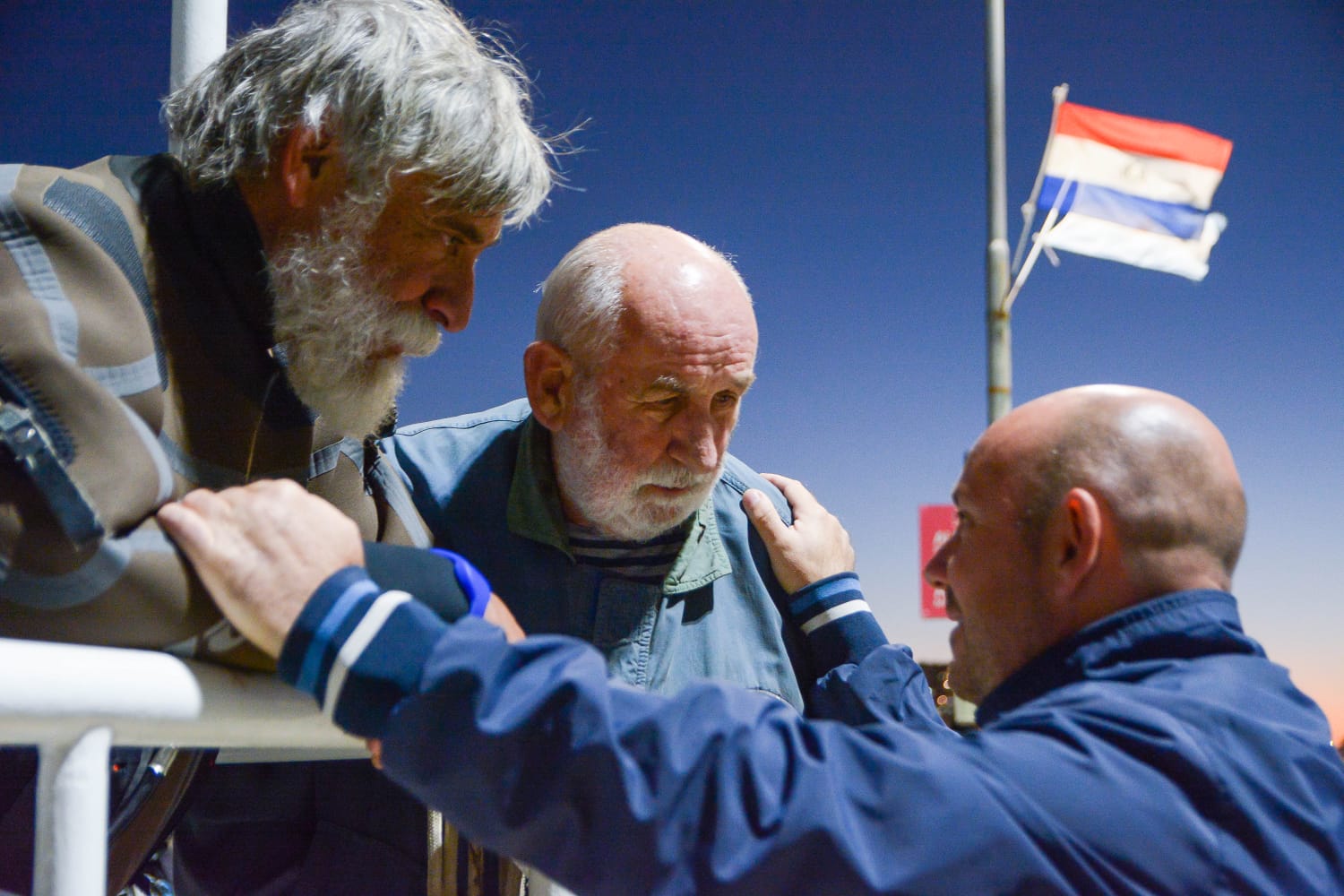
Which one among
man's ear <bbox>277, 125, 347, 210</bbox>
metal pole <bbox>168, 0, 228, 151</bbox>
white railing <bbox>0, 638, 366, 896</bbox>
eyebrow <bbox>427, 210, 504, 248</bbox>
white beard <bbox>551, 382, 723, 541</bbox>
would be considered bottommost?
white beard <bbox>551, 382, 723, 541</bbox>

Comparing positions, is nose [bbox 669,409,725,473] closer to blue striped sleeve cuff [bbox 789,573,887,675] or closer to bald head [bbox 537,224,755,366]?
bald head [bbox 537,224,755,366]

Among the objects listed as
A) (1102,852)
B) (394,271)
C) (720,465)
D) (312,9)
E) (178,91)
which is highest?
(312,9)

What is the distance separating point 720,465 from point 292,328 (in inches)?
41.7

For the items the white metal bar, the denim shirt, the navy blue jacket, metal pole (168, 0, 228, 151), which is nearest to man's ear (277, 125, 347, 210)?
metal pole (168, 0, 228, 151)

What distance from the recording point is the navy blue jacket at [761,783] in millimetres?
1021

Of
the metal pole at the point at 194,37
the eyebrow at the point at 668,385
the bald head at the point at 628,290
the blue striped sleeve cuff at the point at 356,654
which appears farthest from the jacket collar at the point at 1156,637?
the metal pole at the point at 194,37

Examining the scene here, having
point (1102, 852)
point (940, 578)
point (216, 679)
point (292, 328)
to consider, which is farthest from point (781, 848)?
point (292, 328)

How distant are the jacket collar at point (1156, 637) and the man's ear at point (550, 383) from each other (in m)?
1.53

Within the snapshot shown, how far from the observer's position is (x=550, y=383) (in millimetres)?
2721

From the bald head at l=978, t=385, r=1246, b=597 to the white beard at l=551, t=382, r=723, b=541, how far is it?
3.48 ft

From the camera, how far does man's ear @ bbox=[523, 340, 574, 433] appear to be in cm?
268

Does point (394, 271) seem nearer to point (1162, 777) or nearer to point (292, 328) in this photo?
point (292, 328)

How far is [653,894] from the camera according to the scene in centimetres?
Result: 103

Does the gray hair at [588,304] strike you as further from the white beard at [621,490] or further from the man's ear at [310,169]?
the man's ear at [310,169]
